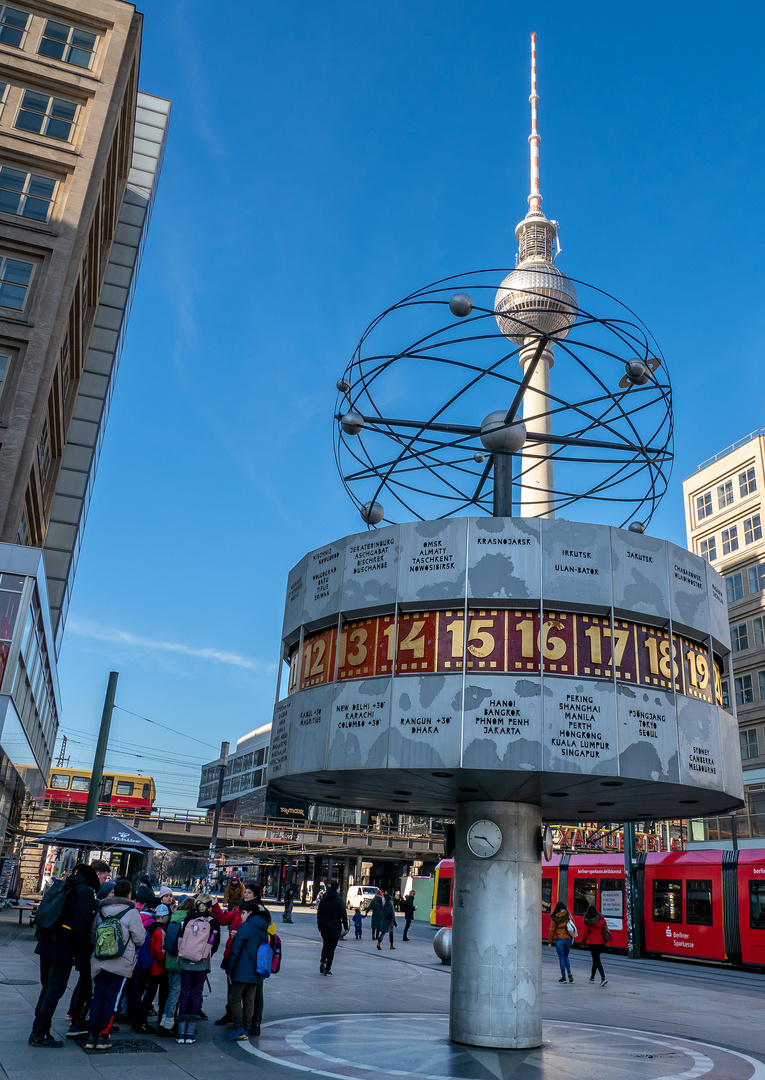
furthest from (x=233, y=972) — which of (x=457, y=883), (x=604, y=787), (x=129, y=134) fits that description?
(x=129, y=134)

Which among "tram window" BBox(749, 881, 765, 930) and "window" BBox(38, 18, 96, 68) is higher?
"window" BBox(38, 18, 96, 68)

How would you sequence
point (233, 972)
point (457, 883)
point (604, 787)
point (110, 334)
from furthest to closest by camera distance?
point (110, 334)
point (457, 883)
point (604, 787)
point (233, 972)

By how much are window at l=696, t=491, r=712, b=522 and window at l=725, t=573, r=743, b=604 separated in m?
6.62

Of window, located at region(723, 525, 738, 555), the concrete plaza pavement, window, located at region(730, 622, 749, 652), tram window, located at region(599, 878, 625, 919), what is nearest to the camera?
the concrete plaza pavement

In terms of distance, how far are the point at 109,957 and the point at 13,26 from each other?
42.0 meters

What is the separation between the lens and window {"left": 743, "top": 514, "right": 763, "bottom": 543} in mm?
57781

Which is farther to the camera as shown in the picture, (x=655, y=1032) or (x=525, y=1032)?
(x=655, y=1032)

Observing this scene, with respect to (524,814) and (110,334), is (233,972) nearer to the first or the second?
(524,814)

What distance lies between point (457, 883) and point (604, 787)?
276 centimetres

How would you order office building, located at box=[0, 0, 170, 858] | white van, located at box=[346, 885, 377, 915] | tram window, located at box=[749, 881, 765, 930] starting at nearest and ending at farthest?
tram window, located at box=[749, 881, 765, 930] < office building, located at box=[0, 0, 170, 858] < white van, located at box=[346, 885, 377, 915]

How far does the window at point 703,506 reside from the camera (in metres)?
63.9

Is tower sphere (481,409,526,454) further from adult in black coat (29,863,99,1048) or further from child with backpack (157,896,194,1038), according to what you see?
adult in black coat (29,863,99,1048)

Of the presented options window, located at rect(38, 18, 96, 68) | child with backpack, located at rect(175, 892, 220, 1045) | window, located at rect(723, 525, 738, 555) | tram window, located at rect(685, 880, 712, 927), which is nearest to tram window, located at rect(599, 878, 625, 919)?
tram window, located at rect(685, 880, 712, 927)

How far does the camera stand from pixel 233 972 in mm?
11039
